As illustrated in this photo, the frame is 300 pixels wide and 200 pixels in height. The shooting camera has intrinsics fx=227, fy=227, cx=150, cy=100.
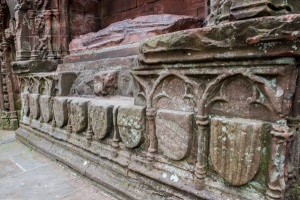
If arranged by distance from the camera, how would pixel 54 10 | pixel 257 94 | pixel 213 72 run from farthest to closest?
pixel 54 10, pixel 213 72, pixel 257 94

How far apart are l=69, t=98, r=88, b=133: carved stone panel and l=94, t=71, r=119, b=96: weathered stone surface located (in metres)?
0.20

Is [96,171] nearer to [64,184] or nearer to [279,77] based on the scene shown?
[64,184]

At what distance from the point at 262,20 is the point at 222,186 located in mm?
824

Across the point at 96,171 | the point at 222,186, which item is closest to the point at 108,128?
the point at 96,171

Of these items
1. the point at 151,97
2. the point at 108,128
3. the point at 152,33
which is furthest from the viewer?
the point at 152,33

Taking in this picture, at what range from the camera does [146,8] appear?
12.9 feet

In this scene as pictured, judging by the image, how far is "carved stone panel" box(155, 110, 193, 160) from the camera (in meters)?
1.30

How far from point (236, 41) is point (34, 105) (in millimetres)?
2864

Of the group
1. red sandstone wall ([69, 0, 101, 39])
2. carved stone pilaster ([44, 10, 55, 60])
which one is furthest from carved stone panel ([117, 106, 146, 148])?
red sandstone wall ([69, 0, 101, 39])

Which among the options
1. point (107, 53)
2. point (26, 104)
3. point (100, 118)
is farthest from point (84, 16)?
point (100, 118)

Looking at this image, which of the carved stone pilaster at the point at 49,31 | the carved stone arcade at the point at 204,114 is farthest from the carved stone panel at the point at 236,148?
the carved stone pilaster at the point at 49,31

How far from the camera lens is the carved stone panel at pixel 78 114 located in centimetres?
214

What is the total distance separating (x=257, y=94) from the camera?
3.41 ft

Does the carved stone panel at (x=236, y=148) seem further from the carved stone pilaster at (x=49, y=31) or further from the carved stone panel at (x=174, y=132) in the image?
the carved stone pilaster at (x=49, y=31)
